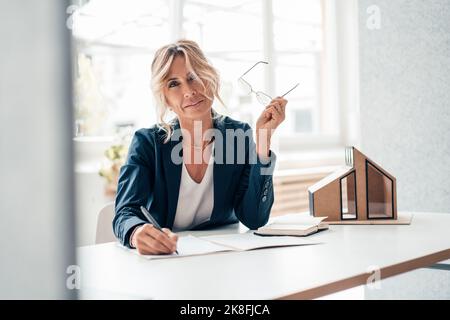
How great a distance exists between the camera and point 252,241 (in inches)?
53.3

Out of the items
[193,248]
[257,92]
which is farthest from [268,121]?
[193,248]

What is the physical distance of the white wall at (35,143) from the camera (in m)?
0.31

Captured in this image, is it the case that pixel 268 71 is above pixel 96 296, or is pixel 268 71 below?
above

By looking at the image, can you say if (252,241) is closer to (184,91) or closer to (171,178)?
(171,178)

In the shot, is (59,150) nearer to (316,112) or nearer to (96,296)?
(96,296)

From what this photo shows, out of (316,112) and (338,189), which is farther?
(316,112)

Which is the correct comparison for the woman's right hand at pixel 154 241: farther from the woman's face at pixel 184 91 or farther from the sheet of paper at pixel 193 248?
the woman's face at pixel 184 91

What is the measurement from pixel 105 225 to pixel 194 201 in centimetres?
29

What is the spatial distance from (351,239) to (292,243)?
0.17 metres

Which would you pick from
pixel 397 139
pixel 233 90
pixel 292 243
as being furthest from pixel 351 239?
pixel 233 90

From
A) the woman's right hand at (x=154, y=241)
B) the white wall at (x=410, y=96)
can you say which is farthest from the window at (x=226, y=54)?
the woman's right hand at (x=154, y=241)

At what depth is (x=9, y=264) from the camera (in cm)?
32

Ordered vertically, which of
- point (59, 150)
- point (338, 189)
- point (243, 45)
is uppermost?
point (243, 45)
